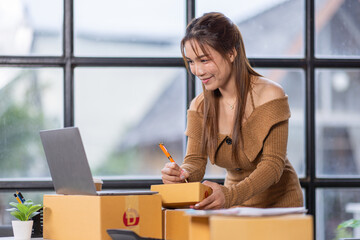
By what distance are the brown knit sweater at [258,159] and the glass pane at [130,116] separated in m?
1.08

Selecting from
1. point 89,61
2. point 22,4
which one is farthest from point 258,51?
point 22,4

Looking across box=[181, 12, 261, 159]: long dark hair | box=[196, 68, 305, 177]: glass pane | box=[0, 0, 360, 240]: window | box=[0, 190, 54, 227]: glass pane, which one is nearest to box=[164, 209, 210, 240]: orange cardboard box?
box=[181, 12, 261, 159]: long dark hair

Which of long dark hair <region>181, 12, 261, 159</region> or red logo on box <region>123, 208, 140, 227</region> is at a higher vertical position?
long dark hair <region>181, 12, 261, 159</region>

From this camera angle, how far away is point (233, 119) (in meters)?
1.91

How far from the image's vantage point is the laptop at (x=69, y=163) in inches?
56.2

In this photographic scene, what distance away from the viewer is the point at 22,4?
3.07 metres

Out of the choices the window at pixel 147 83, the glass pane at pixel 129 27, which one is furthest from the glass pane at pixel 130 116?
the glass pane at pixel 129 27

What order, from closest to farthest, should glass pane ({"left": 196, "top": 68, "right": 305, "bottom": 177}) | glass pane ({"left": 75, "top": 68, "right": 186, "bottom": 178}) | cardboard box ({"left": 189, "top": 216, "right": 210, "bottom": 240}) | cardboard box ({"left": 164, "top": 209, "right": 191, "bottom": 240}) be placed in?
cardboard box ({"left": 189, "top": 216, "right": 210, "bottom": 240}) < cardboard box ({"left": 164, "top": 209, "right": 191, "bottom": 240}) < glass pane ({"left": 75, "top": 68, "right": 186, "bottom": 178}) < glass pane ({"left": 196, "top": 68, "right": 305, "bottom": 177})

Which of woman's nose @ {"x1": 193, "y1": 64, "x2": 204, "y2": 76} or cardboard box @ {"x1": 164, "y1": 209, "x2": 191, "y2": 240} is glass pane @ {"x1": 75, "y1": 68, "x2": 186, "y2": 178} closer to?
woman's nose @ {"x1": 193, "y1": 64, "x2": 204, "y2": 76}

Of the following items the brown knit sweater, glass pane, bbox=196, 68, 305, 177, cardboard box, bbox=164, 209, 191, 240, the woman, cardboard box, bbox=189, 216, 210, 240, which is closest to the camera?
cardboard box, bbox=189, 216, 210, 240

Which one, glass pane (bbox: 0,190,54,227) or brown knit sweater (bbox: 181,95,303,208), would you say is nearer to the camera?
brown knit sweater (bbox: 181,95,303,208)

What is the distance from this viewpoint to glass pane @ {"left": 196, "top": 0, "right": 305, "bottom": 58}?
3170mm

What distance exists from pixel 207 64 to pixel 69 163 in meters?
0.63

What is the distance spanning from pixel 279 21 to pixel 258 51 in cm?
24
